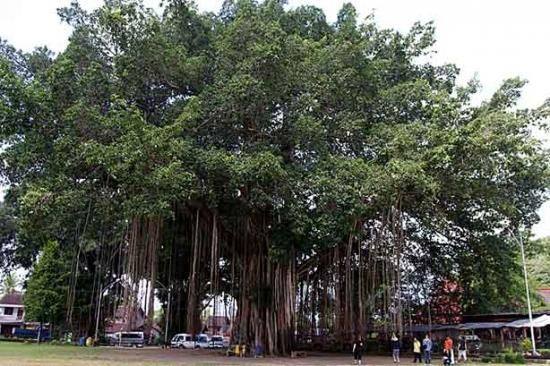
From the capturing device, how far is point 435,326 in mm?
23188

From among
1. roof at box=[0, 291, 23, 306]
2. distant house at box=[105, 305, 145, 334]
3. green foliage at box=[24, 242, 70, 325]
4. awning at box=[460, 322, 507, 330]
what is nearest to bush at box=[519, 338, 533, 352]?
awning at box=[460, 322, 507, 330]

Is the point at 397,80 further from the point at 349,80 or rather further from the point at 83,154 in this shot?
the point at 83,154

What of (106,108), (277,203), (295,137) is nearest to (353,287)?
(277,203)

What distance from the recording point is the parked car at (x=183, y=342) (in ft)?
74.6

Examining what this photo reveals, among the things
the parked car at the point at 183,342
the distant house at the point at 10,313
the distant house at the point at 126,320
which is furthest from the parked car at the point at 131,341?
the distant house at the point at 10,313

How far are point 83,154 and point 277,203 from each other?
190 inches

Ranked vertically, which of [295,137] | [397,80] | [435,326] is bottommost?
[435,326]

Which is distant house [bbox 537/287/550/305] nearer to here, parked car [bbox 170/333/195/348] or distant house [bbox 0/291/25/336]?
parked car [bbox 170/333/195/348]

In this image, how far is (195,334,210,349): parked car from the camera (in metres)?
23.1

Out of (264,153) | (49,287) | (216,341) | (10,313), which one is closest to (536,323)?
(264,153)

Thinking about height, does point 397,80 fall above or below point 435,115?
above

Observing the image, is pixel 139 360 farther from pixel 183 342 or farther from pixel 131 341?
pixel 131 341

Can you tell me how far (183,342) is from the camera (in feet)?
76.8

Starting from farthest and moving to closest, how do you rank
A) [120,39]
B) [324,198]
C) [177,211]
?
[177,211]
[120,39]
[324,198]
